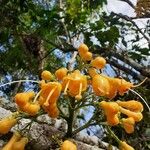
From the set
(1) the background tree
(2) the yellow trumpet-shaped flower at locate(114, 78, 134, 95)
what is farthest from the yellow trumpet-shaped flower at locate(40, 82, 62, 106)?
(1) the background tree

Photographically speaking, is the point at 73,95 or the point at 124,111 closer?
the point at 73,95

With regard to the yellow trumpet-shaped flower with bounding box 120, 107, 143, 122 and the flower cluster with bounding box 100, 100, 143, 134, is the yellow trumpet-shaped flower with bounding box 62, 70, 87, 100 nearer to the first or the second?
the flower cluster with bounding box 100, 100, 143, 134

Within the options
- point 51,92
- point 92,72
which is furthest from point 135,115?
point 51,92

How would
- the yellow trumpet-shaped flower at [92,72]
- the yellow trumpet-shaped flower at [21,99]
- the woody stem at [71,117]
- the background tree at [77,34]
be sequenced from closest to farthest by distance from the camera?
the yellow trumpet-shaped flower at [21,99] < the yellow trumpet-shaped flower at [92,72] < the woody stem at [71,117] < the background tree at [77,34]

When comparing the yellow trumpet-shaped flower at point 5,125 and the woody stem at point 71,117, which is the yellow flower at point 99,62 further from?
the yellow trumpet-shaped flower at point 5,125

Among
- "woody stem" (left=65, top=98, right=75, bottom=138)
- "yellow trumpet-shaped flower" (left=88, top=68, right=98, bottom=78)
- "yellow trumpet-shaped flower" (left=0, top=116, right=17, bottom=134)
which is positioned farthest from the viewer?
"woody stem" (left=65, top=98, right=75, bottom=138)

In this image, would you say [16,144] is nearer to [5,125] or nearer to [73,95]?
[5,125]

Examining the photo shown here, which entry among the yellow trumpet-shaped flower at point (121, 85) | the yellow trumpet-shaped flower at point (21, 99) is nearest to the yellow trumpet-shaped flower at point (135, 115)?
the yellow trumpet-shaped flower at point (121, 85)

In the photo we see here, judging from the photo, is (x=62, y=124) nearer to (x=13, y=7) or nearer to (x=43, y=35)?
(x=43, y=35)
